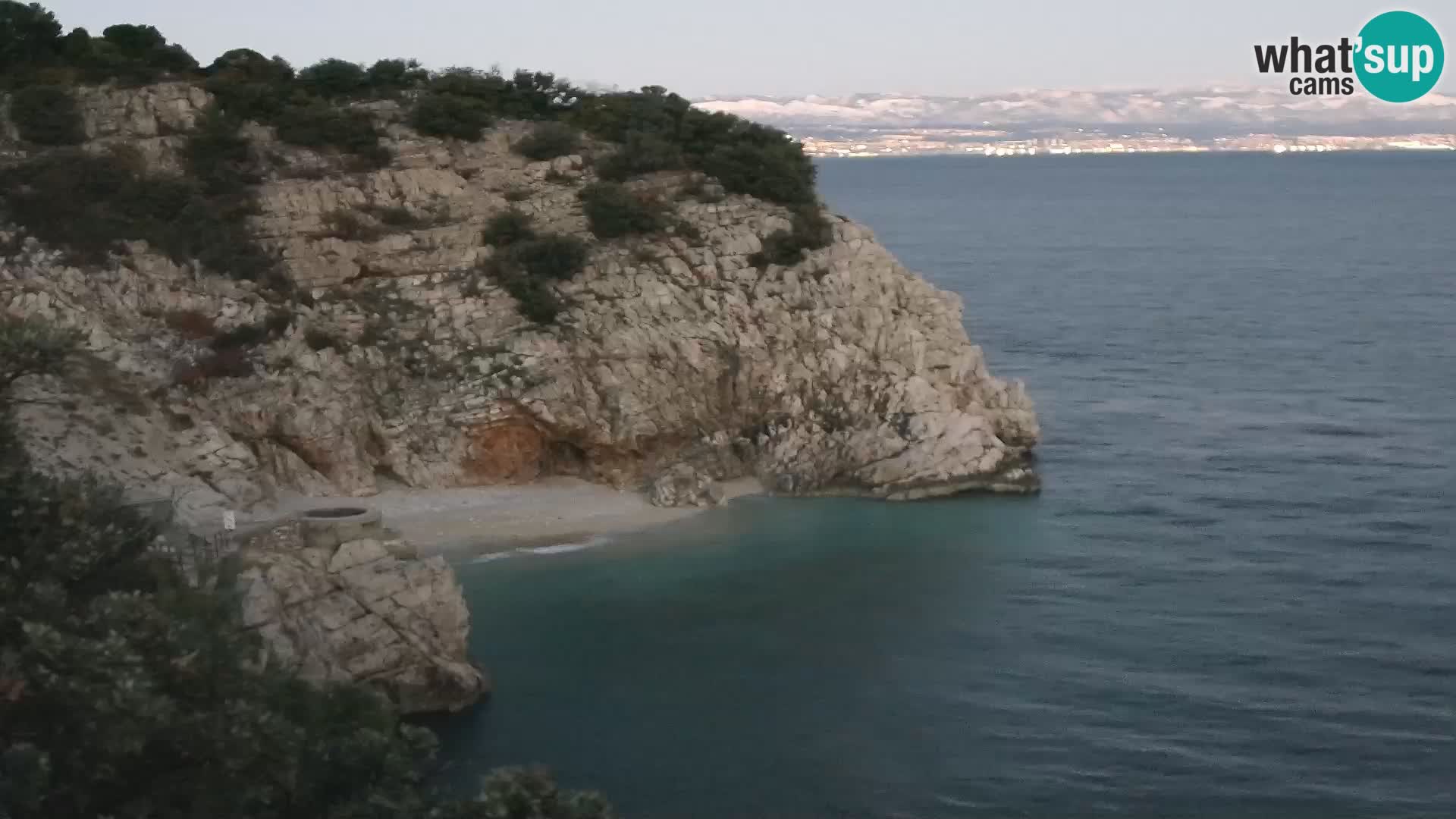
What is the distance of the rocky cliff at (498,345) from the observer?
3133cm

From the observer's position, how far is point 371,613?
21469 millimetres

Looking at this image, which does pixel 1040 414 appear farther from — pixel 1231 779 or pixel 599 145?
pixel 1231 779

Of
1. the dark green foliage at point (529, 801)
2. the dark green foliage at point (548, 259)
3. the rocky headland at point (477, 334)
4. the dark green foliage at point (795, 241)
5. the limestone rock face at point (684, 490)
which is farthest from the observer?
the dark green foliage at point (795, 241)

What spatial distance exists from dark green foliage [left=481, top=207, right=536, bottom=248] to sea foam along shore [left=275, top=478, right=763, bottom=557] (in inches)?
228

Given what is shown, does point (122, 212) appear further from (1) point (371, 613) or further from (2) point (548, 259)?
(1) point (371, 613)

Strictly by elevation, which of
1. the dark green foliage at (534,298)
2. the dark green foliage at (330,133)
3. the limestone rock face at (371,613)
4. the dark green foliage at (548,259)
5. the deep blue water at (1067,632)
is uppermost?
the dark green foliage at (330,133)

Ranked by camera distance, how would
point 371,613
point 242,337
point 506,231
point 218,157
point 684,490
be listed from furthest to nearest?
point 506,231 → point 218,157 → point 684,490 → point 242,337 → point 371,613

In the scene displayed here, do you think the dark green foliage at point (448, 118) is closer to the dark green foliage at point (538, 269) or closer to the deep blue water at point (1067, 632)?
the dark green foliage at point (538, 269)

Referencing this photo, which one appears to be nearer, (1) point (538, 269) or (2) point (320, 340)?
(2) point (320, 340)

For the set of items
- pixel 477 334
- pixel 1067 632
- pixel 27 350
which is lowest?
pixel 1067 632

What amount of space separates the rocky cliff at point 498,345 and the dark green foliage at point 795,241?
264 millimetres

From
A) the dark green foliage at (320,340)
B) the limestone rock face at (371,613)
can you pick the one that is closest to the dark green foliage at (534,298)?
the dark green foliage at (320,340)

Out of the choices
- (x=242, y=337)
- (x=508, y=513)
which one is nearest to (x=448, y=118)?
(x=242, y=337)

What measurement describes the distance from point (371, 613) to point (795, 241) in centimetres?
1776
